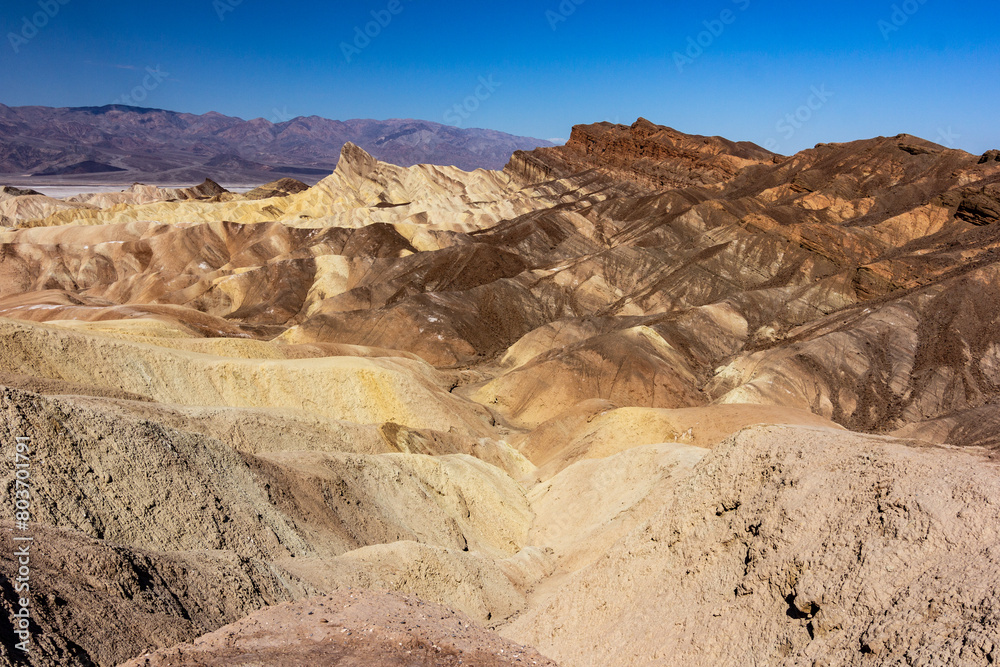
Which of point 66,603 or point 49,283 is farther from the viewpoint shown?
point 49,283

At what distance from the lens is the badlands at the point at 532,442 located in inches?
370

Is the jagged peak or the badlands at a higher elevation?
the jagged peak

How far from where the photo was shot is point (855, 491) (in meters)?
10.4

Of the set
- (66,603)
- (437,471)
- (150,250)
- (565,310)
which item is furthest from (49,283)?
(66,603)

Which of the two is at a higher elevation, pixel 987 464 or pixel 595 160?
pixel 595 160

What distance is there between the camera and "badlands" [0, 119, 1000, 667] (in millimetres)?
9391

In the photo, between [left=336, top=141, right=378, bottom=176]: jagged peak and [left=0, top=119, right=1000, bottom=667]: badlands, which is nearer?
[left=0, top=119, right=1000, bottom=667]: badlands

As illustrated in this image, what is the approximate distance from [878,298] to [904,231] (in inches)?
661

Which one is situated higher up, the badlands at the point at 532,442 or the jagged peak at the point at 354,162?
the jagged peak at the point at 354,162

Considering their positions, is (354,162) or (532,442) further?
(354,162)

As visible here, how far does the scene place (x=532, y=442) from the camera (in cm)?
2883

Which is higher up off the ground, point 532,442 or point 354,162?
point 354,162

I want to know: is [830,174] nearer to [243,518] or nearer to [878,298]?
[878,298]

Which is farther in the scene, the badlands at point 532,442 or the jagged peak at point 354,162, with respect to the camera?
the jagged peak at point 354,162
